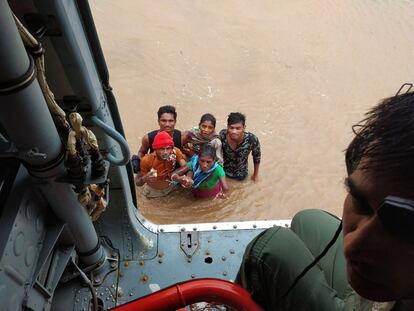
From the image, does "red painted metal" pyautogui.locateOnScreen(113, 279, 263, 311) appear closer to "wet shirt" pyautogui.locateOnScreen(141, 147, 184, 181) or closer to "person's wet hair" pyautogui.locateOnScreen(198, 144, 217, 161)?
"person's wet hair" pyautogui.locateOnScreen(198, 144, 217, 161)

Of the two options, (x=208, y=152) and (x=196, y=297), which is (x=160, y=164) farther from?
(x=196, y=297)

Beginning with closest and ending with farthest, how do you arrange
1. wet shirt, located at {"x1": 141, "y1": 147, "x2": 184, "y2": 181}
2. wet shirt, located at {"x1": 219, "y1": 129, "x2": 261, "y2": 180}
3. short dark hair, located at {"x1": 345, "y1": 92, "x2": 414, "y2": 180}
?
short dark hair, located at {"x1": 345, "y1": 92, "x2": 414, "y2": 180} < wet shirt, located at {"x1": 141, "y1": 147, "x2": 184, "y2": 181} < wet shirt, located at {"x1": 219, "y1": 129, "x2": 261, "y2": 180}

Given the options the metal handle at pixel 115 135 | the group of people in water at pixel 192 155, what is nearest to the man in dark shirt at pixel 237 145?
the group of people in water at pixel 192 155

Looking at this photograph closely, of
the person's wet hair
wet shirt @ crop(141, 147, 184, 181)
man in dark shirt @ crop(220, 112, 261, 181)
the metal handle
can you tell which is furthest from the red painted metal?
man in dark shirt @ crop(220, 112, 261, 181)

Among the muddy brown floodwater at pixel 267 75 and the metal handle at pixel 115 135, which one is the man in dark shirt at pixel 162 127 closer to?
the muddy brown floodwater at pixel 267 75

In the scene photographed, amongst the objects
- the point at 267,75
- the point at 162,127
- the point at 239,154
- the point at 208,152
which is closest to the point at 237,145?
the point at 239,154

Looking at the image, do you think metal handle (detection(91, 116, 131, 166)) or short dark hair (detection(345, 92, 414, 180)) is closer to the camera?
short dark hair (detection(345, 92, 414, 180))

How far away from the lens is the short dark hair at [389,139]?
2.49ft

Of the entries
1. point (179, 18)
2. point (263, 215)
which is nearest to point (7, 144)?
point (263, 215)

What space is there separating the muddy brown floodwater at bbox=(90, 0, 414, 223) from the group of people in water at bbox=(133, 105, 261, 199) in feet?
1.04

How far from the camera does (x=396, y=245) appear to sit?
0.81m

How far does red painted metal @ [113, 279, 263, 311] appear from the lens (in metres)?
1.30

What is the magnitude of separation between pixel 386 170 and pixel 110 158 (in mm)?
1208

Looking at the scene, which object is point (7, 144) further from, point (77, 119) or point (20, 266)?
point (20, 266)
